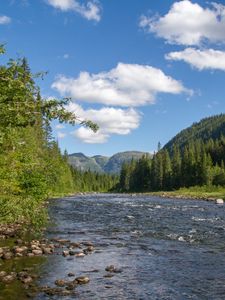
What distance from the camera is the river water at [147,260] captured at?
17.9 metres

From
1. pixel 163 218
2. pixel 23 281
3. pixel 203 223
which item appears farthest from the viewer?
pixel 163 218

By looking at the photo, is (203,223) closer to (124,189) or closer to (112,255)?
(112,255)

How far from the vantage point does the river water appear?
17922 mm

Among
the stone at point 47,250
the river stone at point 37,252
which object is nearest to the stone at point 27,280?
the river stone at point 37,252

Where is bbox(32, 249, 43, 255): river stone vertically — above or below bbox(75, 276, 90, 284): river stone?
above

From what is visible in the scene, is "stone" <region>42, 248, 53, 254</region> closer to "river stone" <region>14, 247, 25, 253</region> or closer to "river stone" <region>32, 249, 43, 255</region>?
"river stone" <region>32, 249, 43, 255</region>

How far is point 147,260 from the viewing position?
79.4 ft

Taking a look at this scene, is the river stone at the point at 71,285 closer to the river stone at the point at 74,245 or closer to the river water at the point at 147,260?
the river water at the point at 147,260

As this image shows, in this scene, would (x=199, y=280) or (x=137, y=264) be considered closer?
(x=199, y=280)

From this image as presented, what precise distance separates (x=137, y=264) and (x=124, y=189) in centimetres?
16243

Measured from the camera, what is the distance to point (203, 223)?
1590 inches

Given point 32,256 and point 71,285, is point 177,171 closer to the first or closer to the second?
point 32,256

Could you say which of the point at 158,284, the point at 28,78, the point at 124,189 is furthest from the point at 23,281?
the point at 124,189

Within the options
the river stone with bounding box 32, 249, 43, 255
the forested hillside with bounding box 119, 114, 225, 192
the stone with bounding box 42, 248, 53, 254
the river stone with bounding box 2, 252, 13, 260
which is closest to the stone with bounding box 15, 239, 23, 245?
the stone with bounding box 42, 248, 53, 254
